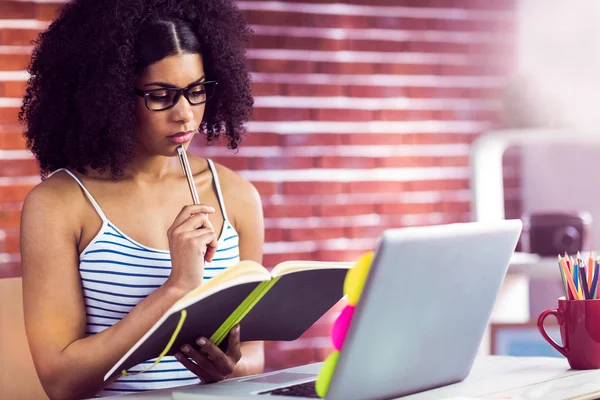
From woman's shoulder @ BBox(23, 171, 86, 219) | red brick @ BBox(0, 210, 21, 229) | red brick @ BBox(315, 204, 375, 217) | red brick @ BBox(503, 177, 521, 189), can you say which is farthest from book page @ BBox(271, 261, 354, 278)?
red brick @ BBox(503, 177, 521, 189)

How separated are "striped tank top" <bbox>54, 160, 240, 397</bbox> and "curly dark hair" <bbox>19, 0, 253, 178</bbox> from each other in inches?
3.6

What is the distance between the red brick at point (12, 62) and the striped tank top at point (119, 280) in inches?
46.5

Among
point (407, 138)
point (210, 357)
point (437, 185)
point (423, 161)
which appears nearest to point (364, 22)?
point (407, 138)

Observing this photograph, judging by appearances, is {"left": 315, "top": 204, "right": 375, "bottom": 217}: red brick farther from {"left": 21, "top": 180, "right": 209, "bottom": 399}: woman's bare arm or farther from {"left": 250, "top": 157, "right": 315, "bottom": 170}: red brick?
{"left": 21, "top": 180, "right": 209, "bottom": 399}: woman's bare arm

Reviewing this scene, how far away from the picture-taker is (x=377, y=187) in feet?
10.8

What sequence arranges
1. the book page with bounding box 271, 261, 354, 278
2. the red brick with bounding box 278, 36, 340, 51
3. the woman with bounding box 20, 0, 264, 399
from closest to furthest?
the book page with bounding box 271, 261, 354, 278 < the woman with bounding box 20, 0, 264, 399 < the red brick with bounding box 278, 36, 340, 51

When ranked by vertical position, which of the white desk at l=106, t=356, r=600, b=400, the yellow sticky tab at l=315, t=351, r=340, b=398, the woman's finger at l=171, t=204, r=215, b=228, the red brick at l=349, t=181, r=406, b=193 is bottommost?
the white desk at l=106, t=356, r=600, b=400

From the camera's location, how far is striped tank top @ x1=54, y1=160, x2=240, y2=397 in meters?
1.65

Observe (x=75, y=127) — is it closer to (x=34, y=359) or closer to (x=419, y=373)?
(x=34, y=359)

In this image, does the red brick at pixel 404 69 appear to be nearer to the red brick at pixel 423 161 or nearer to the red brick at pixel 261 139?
the red brick at pixel 423 161

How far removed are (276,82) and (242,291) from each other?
2012 mm

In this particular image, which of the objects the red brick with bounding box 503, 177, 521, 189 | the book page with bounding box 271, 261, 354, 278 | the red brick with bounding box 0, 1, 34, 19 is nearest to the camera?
the book page with bounding box 271, 261, 354, 278

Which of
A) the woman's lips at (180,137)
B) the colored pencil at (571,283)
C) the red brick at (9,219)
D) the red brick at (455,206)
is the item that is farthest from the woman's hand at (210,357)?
the red brick at (455,206)

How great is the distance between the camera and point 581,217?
2.74m
